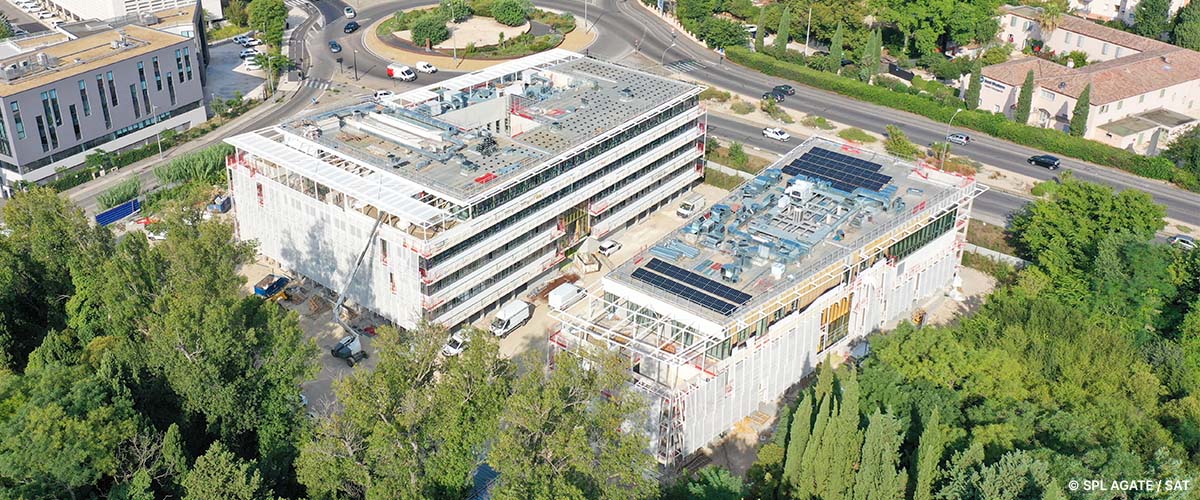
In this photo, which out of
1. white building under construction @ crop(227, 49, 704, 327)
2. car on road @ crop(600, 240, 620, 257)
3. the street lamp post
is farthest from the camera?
the street lamp post

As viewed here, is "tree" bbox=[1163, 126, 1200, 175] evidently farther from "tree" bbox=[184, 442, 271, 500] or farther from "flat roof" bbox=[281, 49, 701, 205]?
"tree" bbox=[184, 442, 271, 500]

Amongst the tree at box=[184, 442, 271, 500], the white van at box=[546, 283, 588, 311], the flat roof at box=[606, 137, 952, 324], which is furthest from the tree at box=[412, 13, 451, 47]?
the tree at box=[184, 442, 271, 500]

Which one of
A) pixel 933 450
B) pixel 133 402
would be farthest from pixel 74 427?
pixel 933 450

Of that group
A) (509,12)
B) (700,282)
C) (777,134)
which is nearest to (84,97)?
(509,12)

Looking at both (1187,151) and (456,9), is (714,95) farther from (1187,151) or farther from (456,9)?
(1187,151)

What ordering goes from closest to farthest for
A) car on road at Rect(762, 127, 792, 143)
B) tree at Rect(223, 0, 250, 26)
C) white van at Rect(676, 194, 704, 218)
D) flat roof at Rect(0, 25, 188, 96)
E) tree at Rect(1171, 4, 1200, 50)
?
white van at Rect(676, 194, 704, 218), flat roof at Rect(0, 25, 188, 96), car on road at Rect(762, 127, 792, 143), tree at Rect(1171, 4, 1200, 50), tree at Rect(223, 0, 250, 26)

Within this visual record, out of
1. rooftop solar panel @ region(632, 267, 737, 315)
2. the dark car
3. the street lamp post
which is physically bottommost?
the dark car

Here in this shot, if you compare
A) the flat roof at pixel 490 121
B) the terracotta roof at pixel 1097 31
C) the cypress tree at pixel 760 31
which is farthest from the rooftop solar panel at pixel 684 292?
the terracotta roof at pixel 1097 31
